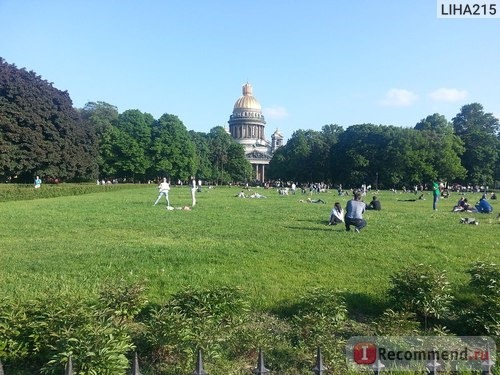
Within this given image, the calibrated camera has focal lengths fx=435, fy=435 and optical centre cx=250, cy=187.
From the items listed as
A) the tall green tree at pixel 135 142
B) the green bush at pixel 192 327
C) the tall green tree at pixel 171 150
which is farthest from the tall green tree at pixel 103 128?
the green bush at pixel 192 327

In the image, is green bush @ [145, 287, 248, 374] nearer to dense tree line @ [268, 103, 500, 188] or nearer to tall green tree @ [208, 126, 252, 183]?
dense tree line @ [268, 103, 500, 188]

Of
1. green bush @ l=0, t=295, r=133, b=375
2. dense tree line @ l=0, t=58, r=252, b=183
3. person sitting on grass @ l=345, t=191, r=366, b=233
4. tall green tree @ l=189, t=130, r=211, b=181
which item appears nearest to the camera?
green bush @ l=0, t=295, r=133, b=375

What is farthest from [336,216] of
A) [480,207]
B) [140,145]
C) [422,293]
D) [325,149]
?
[325,149]

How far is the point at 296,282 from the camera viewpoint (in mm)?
8164

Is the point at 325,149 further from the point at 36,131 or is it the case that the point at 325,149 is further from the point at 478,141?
the point at 36,131

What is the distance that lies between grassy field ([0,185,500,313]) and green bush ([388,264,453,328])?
0.71 meters

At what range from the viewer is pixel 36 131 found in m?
45.8

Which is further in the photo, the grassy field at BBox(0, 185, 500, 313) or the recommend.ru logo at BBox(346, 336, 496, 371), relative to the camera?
the grassy field at BBox(0, 185, 500, 313)

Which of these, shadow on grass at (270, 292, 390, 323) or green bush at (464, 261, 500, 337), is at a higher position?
green bush at (464, 261, 500, 337)

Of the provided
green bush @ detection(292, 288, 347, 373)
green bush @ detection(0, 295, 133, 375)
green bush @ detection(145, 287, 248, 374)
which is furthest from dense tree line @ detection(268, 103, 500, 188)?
green bush @ detection(0, 295, 133, 375)

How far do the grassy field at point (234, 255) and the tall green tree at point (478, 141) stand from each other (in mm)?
69126

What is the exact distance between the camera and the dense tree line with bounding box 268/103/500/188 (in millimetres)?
72438

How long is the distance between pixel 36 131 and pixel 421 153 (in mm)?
57576

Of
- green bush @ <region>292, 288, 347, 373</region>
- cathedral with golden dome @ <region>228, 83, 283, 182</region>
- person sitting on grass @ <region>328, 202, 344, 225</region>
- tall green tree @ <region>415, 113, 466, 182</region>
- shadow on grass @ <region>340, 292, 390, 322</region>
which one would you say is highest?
cathedral with golden dome @ <region>228, 83, 283, 182</region>
